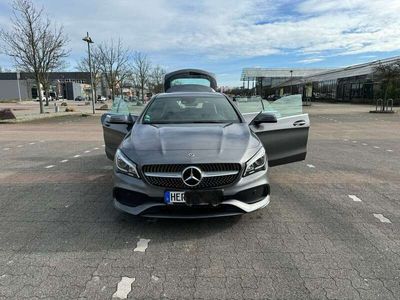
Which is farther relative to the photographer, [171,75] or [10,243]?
[171,75]

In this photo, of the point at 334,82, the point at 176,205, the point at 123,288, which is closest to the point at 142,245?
the point at 176,205

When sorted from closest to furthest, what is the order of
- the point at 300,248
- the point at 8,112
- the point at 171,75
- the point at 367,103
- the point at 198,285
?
the point at 198,285 < the point at 300,248 < the point at 171,75 < the point at 8,112 < the point at 367,103

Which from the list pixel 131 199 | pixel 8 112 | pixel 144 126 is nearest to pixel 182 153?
pixel 131 199

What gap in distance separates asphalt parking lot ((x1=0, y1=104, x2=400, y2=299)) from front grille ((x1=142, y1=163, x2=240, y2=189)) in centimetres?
58

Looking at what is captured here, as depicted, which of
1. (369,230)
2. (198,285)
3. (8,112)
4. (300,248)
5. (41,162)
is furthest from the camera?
(8,112)

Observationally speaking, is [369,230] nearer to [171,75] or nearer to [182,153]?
[182,153]

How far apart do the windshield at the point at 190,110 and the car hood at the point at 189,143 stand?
0.99 ft

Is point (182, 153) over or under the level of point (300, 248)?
over

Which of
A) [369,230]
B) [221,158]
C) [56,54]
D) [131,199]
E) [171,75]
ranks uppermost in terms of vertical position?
[56,54]

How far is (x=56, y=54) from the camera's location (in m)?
25.4

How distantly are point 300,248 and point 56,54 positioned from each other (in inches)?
1024

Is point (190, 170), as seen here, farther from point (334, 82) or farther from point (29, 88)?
point (29, 88)

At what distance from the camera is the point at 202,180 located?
3.45m

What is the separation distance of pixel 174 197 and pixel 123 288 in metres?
1.00
